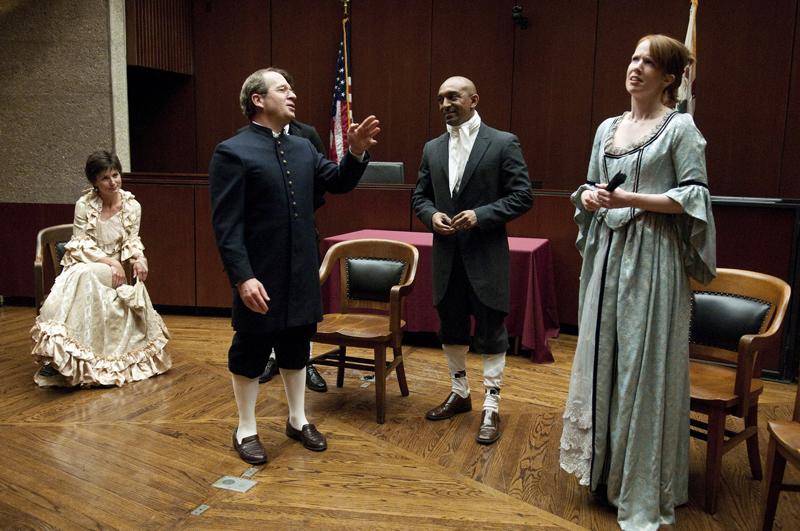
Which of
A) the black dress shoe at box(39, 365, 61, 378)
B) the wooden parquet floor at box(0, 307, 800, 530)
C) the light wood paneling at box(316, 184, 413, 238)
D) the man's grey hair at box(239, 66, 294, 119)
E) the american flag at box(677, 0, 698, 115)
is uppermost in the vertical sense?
the american flag at box(677, 0, 698, 115)

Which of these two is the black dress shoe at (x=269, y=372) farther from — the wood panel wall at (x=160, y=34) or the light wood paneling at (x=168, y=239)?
the wood panel wall at (x=160, y=34)

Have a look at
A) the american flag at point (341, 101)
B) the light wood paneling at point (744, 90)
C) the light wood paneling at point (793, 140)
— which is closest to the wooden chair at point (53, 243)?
the american flag at point (341, 101)

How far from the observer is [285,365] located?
114 inches

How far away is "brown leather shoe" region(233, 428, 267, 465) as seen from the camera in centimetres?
277

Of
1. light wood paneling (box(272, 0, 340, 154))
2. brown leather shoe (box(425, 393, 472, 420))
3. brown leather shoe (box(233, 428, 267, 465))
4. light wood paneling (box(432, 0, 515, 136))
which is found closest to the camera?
brown leather shoe (box(233, 428, 267, 465))

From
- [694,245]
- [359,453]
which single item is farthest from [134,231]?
[694,245]

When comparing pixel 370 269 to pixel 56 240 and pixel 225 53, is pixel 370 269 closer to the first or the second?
pixel 56 240

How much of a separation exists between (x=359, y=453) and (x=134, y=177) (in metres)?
3.44

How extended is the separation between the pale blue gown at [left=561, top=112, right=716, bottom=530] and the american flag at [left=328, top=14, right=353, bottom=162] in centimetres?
455

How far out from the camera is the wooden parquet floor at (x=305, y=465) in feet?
7.75

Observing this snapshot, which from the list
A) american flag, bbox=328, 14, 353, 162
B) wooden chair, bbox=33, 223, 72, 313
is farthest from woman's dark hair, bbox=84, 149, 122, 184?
american flag, bbox=328, 14, 353, 162

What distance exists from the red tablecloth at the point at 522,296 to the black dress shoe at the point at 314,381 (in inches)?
29.2

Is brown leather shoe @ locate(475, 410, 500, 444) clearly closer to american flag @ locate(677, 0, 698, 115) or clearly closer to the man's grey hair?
the man's grey hair

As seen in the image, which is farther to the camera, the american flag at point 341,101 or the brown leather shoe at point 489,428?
the american flag at point 341,101
